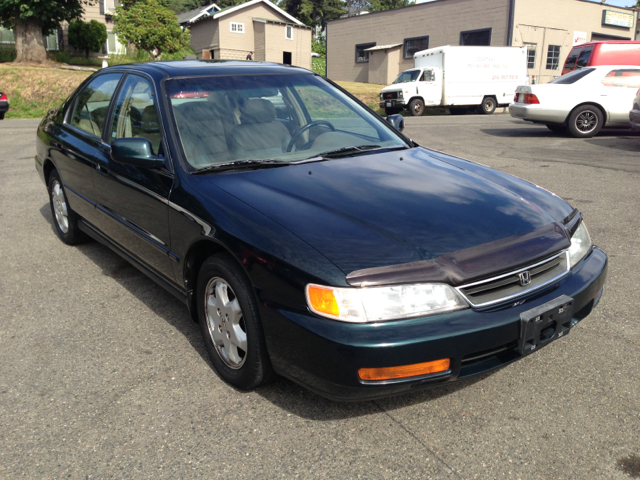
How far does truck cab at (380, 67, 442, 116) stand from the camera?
21766 millimetres

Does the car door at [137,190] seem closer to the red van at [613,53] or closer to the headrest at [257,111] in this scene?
the headrest at [257,111]

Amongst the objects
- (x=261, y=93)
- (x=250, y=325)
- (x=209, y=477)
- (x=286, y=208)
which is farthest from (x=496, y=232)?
(x=261, y=93)

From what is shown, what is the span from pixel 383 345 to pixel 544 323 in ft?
2.55

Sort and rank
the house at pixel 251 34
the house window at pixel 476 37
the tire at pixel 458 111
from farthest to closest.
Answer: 1. the house at pixel 251 34
2. the house window at pixel 476 37
3. the tire at pixel 458 111

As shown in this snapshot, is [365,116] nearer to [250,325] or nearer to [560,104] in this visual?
[250,325]

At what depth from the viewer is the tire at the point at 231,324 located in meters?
2.63

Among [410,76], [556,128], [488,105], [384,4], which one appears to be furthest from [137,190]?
[384,4]

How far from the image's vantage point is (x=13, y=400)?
2.85 metres

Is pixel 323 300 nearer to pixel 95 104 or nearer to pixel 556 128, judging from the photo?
pixel 95 104

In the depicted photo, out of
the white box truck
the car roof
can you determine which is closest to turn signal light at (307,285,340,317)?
the car roof

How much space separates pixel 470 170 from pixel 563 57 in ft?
109

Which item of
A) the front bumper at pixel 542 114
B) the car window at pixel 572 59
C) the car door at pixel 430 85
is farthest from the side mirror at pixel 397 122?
the car door at pixel 430 85

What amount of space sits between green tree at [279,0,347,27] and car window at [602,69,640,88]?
61.3 m

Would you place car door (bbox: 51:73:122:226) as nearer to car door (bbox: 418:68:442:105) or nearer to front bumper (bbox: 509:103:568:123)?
front bumper (bbox: 509:103:568:123)
